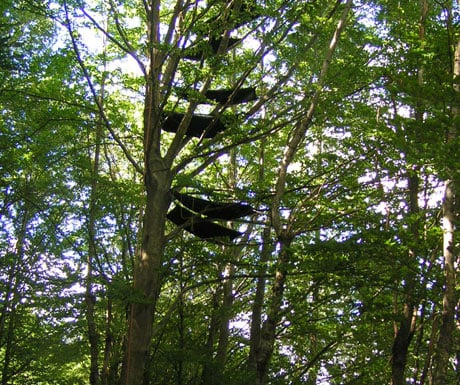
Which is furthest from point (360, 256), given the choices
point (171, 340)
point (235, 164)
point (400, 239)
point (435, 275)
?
point (235, 164)

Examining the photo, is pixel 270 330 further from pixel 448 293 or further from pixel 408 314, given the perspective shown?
pixel 448 293

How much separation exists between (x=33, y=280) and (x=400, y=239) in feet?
20.4

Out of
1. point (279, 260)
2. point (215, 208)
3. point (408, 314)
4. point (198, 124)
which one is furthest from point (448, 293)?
point (198, 124)

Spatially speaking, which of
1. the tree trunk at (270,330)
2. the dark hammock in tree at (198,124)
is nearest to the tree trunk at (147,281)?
the dark hammock in tree at (198,124)

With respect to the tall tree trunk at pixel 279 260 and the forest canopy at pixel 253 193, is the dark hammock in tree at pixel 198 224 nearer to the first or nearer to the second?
the forest canopy at pixel 253 193

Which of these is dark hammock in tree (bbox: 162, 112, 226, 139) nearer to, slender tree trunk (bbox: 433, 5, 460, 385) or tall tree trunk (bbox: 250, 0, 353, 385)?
tall tree trunk (bbox: 250, 0, 353, 385)

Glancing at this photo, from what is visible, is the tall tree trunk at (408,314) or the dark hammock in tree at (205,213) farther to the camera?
the dark hammock in tree at (205,213)

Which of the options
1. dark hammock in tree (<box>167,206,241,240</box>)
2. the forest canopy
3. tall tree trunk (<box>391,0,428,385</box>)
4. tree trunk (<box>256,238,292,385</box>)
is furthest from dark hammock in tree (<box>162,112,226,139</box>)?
tall tree trunk (<box>391,0,428,385</box>)

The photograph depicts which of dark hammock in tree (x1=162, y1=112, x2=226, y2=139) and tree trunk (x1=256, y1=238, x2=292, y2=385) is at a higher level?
dark hammock in tree (x1=162, y1=112, x2=226, y2=139)

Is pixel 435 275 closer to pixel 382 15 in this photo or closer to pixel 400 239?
pixel 400 239

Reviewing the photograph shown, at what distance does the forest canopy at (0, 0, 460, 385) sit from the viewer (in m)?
4.76

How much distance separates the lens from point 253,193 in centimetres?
611

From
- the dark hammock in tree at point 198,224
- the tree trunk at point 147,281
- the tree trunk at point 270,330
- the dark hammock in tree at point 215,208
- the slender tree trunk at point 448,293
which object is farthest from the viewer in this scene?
the dark hammock in tree at point 198,224

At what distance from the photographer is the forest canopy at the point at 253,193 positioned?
476 centimetres
